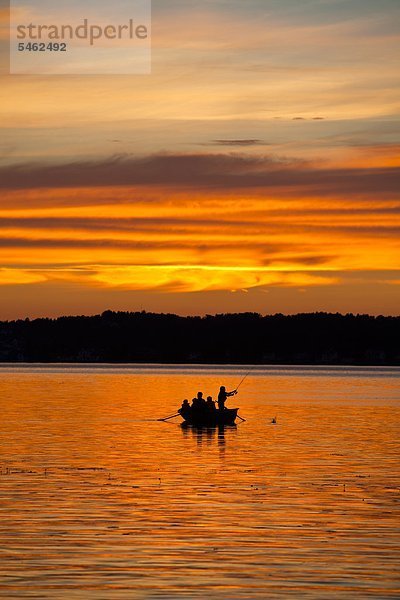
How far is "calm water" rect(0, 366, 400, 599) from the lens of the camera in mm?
23797

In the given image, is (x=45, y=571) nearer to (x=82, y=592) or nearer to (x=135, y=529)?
(x=82, y=592)

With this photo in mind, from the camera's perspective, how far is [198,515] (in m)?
32.2

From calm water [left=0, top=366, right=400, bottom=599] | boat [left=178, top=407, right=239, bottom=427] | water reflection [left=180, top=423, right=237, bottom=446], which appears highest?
boat [left=178, top=407, right=239, bottom=427]

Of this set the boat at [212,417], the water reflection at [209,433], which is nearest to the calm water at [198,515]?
the water reflection at [209,433]

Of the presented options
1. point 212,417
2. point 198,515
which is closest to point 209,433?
point 212,417

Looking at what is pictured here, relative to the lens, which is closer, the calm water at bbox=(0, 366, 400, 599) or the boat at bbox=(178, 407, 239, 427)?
the calm water at bbox=(0, 366, 400, 599)

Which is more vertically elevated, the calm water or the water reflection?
the water reflection

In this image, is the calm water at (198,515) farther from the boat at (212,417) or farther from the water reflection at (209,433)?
the boat at (212,417)

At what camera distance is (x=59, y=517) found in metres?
31.4

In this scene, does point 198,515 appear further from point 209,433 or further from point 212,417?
point 212,417

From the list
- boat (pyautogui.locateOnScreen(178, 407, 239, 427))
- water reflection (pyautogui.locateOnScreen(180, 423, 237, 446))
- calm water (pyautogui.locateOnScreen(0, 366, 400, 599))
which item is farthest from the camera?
boat (pyautogui.locateOnScreen(178, 407, 239, 427))

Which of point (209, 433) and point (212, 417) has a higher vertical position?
point (212, 417)

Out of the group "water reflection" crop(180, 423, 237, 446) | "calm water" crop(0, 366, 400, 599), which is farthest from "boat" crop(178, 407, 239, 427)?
"calm water" crop(0, 366, 400, 599)

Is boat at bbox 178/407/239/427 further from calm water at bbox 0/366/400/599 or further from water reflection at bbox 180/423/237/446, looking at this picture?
calm water at bbox 0/366/400/599
